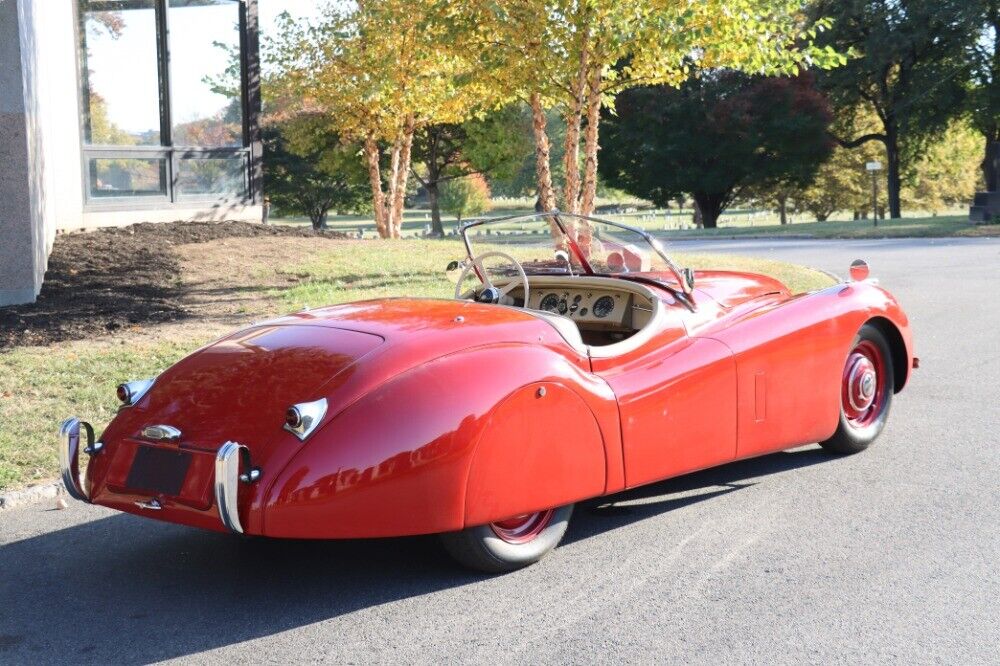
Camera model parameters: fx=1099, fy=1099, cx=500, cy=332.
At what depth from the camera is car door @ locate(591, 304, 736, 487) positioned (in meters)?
4.67

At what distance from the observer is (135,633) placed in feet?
12.5

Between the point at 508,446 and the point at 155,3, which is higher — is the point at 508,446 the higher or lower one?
the lower one

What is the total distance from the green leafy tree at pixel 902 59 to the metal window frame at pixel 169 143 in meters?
29.2

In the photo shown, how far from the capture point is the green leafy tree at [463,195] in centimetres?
6028

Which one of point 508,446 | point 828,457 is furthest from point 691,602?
point 828,457

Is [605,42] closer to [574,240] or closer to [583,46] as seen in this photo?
[583,46]

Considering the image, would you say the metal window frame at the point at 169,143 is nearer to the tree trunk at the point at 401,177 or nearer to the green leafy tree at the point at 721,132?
the tree trunk at the point at 401,177

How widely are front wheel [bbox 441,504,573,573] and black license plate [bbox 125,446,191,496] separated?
102 centimetres

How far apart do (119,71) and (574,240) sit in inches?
498

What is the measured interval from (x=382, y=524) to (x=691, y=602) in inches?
46.1

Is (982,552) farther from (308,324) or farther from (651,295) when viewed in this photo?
(308,324)

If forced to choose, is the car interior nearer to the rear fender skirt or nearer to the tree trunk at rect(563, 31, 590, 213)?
the rear fender skirt

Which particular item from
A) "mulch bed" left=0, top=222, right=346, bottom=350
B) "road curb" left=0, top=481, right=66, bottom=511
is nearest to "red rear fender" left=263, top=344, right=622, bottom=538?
"road curb" left=0, top=481, right=66, bottom=511

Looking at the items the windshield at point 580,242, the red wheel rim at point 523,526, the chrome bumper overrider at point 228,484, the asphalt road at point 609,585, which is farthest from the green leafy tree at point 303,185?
the chrome bumper overrider at point 228,484
